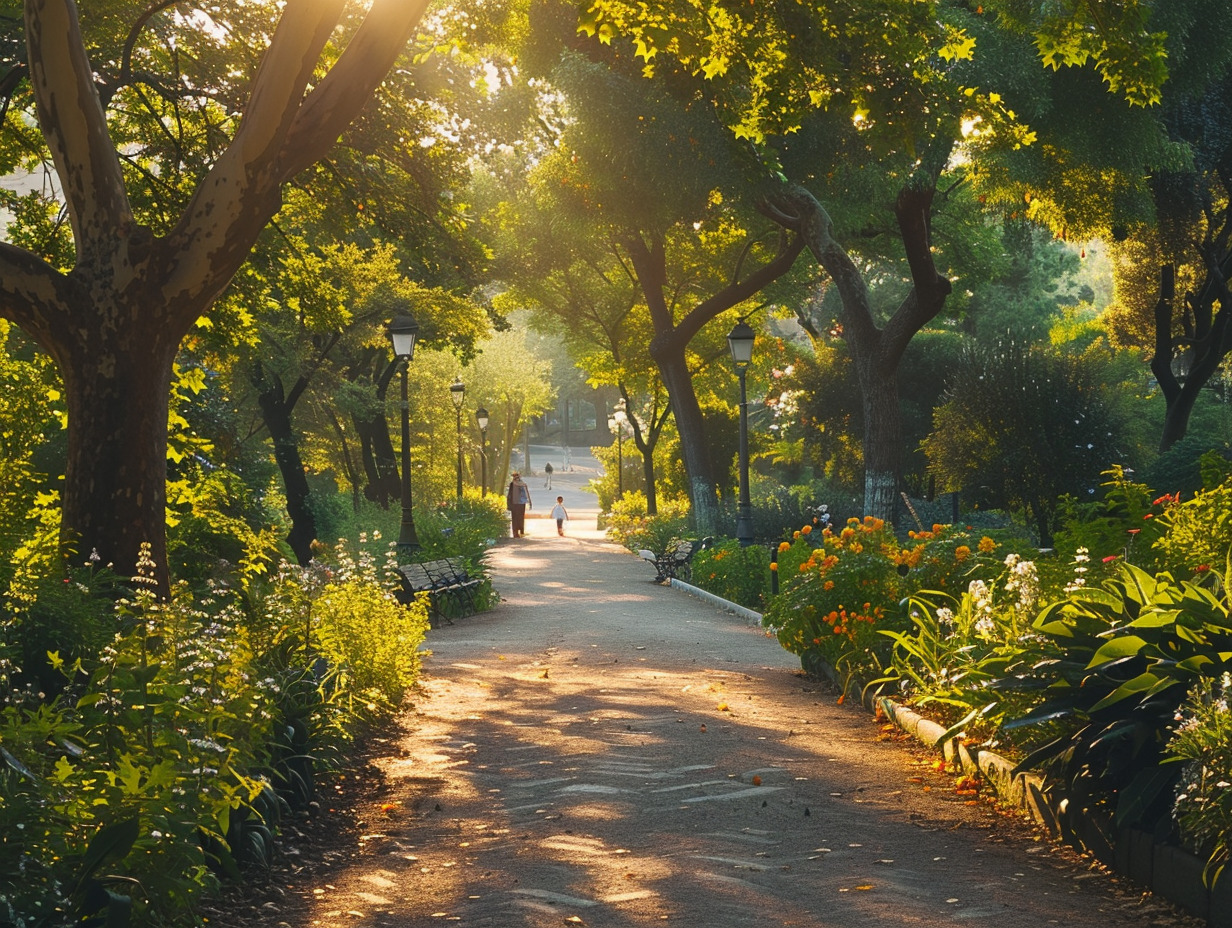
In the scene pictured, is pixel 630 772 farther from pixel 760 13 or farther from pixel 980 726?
pixel 760 13

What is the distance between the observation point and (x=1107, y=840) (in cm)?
539

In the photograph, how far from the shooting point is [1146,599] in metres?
6.10

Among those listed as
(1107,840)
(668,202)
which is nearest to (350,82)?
(1107,840)

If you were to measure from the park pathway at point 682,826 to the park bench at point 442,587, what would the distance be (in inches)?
278

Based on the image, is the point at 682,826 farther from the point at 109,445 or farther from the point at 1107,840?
the point at 109,445

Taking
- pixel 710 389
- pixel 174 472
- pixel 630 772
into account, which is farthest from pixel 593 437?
pixel 630 772

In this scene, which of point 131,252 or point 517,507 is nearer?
point 131,252

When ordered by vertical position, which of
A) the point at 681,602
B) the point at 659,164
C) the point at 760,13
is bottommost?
the point at 681,602

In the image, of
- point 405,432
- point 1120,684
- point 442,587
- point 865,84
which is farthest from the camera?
point 405,432

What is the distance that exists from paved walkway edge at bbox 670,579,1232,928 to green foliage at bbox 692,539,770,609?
1195 cm

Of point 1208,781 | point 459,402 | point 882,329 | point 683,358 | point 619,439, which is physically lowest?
point 1208,781

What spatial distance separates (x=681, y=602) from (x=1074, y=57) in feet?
39.3

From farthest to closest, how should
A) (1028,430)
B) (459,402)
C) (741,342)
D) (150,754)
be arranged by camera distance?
1. (459,402)
2. (1028,430)
3. (741,342)
4. (150,754)

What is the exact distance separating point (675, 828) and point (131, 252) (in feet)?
17.7
